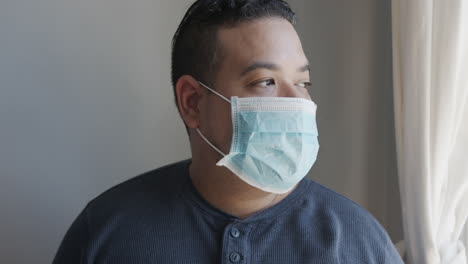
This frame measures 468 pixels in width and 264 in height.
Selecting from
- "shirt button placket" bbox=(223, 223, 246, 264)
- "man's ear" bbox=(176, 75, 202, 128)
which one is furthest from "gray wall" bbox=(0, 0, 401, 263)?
"shirt button placket" bbox=(223, 223, 246, 264)

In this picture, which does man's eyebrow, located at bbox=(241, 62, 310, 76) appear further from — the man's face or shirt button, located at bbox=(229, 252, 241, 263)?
shirt button, located at bbox=(229, 252, 241, 263)

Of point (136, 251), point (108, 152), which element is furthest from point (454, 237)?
point (108, 152)

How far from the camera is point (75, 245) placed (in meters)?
1.16

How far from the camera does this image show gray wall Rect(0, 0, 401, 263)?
1434 millimetres

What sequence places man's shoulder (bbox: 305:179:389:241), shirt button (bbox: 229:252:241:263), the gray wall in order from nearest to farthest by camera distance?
shirt button (bbox: 229:252:241:263)
man's shoulder (bbox: 305:179:389:241)
the gray wall

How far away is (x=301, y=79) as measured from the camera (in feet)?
3.63

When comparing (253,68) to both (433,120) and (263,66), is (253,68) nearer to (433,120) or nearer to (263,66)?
(263,66)

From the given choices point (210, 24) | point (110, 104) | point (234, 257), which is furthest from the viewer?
point (110, 104)

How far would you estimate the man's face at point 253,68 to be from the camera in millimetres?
1064

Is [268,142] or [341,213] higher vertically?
[268,142]

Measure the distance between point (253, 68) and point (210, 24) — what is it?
183mm

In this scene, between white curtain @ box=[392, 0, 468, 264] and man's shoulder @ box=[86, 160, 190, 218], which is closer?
white curtain @ box=[392, 0, 468, 264]

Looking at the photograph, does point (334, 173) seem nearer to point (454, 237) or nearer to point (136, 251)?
point (454, 237)

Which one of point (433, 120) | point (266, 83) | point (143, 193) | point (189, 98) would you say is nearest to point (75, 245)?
point (143, 193)
